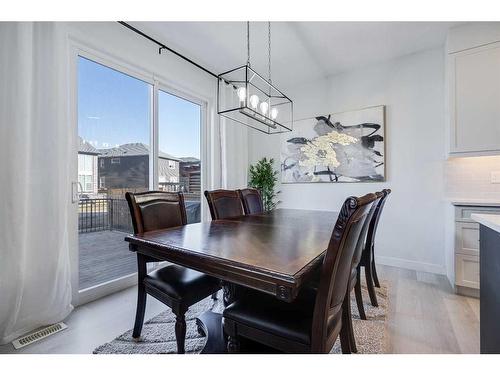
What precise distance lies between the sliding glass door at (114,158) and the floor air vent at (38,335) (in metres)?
0.36

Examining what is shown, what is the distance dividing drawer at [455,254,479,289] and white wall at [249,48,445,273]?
0.59 meters

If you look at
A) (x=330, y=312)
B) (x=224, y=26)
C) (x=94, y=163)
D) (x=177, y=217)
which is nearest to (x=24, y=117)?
(x=94, y=163)

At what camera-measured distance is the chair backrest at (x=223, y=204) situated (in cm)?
229

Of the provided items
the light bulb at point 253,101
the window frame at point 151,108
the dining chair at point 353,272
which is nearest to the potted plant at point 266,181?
the window frame at point 151,108

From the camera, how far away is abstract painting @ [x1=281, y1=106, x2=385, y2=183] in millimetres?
3232

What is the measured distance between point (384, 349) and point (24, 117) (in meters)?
2.89

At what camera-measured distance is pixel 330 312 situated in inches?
40.8

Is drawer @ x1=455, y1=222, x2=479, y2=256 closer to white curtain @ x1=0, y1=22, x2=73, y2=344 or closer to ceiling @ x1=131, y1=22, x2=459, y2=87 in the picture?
ceiling @ x1=131, y1=22, x2=459, y2=87

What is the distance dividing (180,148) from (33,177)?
5.51ft

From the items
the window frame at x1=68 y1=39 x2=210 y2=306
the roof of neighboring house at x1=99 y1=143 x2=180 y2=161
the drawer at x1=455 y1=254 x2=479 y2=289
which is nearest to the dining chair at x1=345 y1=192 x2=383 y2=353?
the drawer at x1=455 y1=254 x2=479 y2=289

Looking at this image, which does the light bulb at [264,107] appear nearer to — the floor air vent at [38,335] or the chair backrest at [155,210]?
the chair backrest at [155,210]

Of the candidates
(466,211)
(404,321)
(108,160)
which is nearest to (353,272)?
(404,321)

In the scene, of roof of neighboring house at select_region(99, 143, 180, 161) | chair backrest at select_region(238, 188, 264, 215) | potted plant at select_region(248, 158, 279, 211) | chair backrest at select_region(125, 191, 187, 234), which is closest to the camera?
chair backrest at select_region(125, 191, 187, 234)
